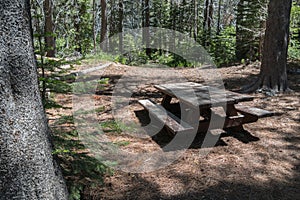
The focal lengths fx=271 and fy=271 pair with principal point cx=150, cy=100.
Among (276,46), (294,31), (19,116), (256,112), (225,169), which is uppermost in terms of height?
(294,31)

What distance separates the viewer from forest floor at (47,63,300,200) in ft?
8.88

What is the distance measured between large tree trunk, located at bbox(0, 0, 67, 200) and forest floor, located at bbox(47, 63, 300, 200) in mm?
759

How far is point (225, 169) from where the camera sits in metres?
3.17

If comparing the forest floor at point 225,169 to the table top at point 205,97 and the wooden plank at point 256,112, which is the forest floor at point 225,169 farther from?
the table top at point 205,97

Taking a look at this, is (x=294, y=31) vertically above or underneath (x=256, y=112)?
above

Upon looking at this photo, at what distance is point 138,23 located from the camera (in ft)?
98.0

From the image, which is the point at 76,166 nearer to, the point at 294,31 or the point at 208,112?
the point at 208,112

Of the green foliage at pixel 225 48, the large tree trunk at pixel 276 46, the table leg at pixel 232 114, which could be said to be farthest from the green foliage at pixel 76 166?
the green foliage at pixel 225 48

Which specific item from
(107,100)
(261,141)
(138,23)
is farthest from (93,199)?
(138,23)

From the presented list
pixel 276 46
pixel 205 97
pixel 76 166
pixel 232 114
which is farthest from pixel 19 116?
pixel 276 46

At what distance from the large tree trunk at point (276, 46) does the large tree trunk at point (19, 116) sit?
562 centimetres

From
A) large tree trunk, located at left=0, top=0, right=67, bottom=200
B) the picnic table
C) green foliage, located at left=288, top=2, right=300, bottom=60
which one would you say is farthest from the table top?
green foliage, located at left=288, top=2, right=300, bottom=60

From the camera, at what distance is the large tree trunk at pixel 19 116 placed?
1.70 m

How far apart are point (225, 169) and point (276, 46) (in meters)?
4.07
